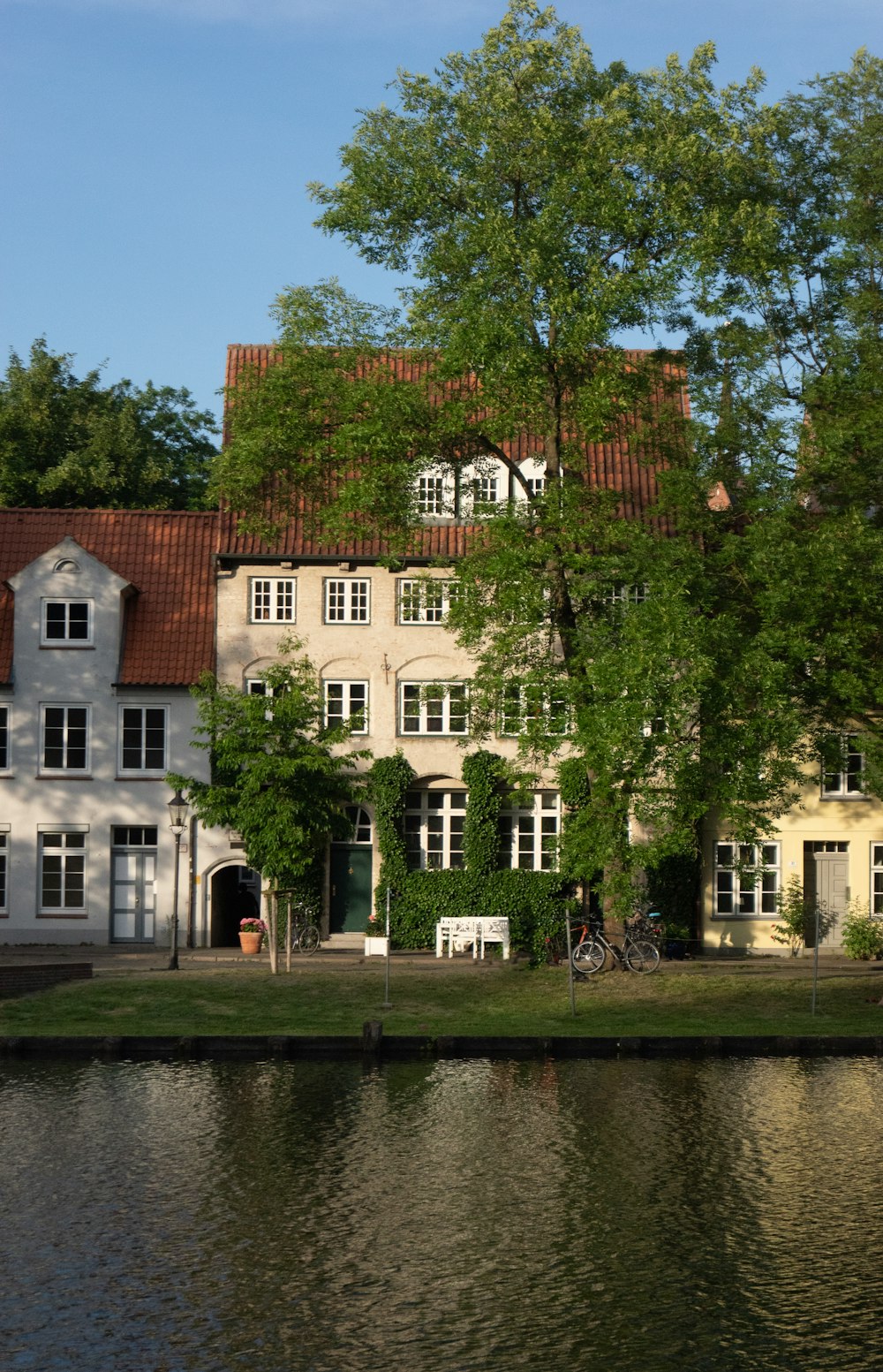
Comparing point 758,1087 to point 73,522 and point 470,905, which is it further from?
point 73,522

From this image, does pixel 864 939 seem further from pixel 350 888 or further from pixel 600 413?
pixel 600 413

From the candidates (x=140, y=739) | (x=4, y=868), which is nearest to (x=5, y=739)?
(x=4, y=868)

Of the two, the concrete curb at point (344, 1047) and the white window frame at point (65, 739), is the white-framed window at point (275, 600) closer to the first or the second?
the white window frame at point (65, 739)

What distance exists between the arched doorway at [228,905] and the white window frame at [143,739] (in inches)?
114

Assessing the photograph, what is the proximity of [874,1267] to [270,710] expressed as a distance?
89.7 feet

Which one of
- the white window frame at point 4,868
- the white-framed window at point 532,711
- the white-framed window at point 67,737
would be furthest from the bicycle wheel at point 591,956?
the white window frame at point 4,868

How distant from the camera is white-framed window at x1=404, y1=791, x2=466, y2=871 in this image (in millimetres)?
41344

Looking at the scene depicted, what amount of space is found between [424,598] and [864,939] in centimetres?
1375

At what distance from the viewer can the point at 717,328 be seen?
109ft

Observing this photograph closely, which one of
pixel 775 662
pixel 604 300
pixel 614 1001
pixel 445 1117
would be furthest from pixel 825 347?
pixel 445 1117

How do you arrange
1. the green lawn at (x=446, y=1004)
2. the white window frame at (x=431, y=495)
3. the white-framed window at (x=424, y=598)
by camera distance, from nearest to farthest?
the green lawn at (x=446, y=1004)
the white window frame at (x=431, y=495)
the white-framed window at (x=424, y=598)

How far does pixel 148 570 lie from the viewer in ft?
140

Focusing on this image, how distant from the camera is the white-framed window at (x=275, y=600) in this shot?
1640 inches

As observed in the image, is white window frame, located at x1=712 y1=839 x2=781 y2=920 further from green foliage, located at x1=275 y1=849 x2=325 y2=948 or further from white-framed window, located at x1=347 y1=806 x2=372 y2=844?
green foliage, located at x1=275 y1=849 x2=325 y2=948
